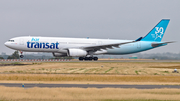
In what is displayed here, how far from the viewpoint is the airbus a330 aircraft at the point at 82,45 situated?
54.1 m

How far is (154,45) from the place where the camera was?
63938 mm

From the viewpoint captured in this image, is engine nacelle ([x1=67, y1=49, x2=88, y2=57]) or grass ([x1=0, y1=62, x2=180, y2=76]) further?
engine nacelle ([x1=67, y1=49, x2=88, y2=57])

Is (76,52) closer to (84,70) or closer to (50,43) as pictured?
(50,43)

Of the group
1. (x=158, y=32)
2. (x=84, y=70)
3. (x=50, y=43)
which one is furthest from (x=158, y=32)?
(x=84, y=70)

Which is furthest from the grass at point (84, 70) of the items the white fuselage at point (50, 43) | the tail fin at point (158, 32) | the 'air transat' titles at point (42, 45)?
the tail fin at point (158, 32)

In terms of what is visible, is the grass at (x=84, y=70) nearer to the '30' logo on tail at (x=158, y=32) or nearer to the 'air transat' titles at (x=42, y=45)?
the 'air transat' titles at (x=42, y=45)

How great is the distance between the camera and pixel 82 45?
190 ft

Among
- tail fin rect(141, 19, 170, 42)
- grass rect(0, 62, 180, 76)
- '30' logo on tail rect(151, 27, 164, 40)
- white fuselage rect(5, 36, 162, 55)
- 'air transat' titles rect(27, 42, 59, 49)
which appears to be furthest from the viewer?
'30' logo on tail rect(151, 27, 164, 40)

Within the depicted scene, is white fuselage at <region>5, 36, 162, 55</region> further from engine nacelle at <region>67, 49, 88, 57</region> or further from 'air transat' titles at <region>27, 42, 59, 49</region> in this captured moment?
engine nacelle at <region>67, 49, 88, 57</region>

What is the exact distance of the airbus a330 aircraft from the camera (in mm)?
54094

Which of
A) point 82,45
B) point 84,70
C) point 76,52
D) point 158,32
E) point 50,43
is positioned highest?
point 158,32

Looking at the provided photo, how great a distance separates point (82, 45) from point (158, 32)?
21.5 metres

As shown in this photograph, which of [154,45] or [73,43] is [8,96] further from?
[154,45]

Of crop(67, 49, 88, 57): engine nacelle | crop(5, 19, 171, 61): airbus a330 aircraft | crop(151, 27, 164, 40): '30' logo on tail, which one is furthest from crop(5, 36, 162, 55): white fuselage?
crop(151, 27, 164, 40): '30' logo on tail
